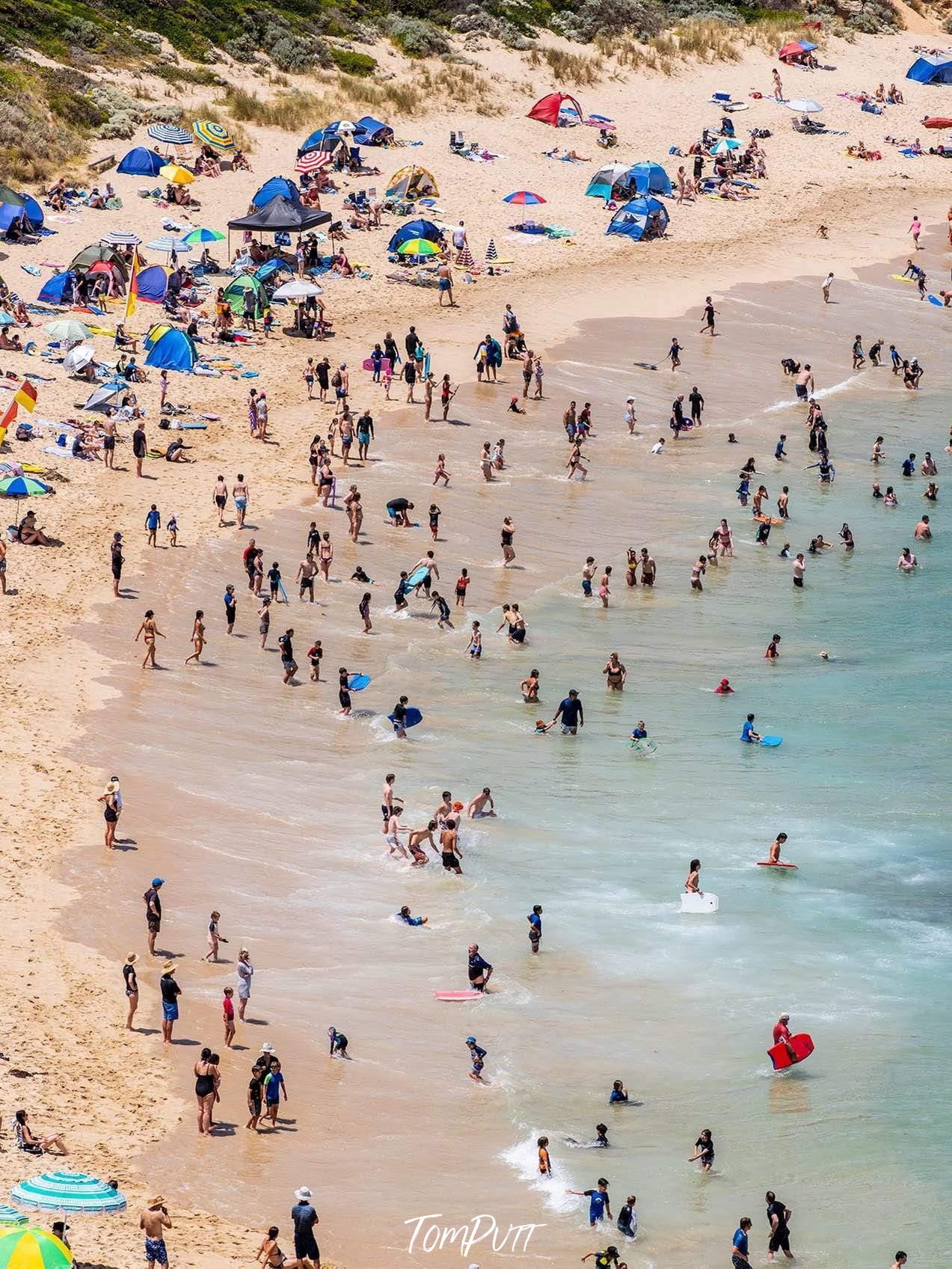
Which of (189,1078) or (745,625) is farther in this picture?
(745,625)

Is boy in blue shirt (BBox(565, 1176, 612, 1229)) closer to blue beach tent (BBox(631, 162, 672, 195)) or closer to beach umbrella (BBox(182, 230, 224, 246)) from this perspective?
beach umbrella (BBox(182, 230, 224, 246))

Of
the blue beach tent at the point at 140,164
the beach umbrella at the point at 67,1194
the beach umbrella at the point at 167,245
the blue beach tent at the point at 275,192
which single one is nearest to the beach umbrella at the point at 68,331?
the beach umbrella at the point at 167,245

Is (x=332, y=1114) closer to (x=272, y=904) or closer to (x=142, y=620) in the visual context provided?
(x=272, y=904)

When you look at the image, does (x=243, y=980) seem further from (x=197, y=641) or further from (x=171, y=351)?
(x=171, y=351)

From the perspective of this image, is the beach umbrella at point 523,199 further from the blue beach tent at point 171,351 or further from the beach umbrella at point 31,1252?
the beach umbrella at point 31,1252

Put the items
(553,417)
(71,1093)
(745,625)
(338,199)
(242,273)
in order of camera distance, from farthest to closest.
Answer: (338,199), (242,273), (553,417), (745,625), (71,1093)

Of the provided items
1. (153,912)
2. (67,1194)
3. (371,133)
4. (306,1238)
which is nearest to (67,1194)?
(67,1194)

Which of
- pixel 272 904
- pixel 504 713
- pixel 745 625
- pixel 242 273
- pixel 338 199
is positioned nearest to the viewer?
pixel 272 904

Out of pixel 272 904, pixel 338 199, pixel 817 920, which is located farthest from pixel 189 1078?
pixel 338 199
